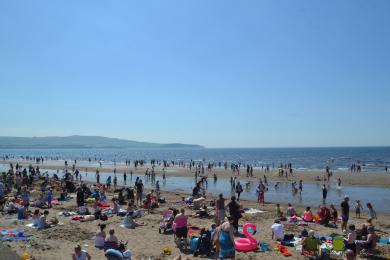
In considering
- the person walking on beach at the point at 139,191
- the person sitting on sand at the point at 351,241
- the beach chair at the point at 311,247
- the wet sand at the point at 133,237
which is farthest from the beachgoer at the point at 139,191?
the person sitting on sand at the point at 351,241

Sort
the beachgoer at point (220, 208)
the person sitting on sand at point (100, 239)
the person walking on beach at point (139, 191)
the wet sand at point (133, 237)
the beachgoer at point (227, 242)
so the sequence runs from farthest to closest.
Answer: the person walking on beach at point (139, 191) < the beachgoer at point (220, 208) < the person sitting on sand at point (100, 239) < the wet sand at point (133, 237) < the beachgoer at point (227, 242)

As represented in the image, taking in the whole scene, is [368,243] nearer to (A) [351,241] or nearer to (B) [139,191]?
(A) [351,241]

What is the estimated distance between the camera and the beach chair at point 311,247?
11.6m

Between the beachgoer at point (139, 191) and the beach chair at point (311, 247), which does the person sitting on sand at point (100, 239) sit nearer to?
the beach chair at point (311, 247)

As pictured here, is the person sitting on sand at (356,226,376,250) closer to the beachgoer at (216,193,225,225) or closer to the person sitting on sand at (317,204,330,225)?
the person sitting on sand at (317,204,330,225)

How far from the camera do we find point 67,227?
15.7 meters

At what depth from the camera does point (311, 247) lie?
38.1 feet

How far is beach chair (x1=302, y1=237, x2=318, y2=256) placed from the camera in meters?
11.6

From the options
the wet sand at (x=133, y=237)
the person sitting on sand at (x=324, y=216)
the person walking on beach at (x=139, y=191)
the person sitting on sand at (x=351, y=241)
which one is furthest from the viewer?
the person walking on beach at (x=139, y=191)

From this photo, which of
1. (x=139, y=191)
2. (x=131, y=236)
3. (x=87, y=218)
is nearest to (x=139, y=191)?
(x=139, y=191)

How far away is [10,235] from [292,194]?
74.9 ft

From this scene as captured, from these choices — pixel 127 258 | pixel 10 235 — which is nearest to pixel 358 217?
pixel 127 258

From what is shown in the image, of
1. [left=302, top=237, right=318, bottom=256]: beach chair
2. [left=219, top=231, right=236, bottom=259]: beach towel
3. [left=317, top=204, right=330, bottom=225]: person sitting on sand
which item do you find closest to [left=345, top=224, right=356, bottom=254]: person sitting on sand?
[left=302, top=237, right=318, bottom=256]: beach chair

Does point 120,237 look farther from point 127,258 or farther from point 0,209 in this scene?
point 0,209
